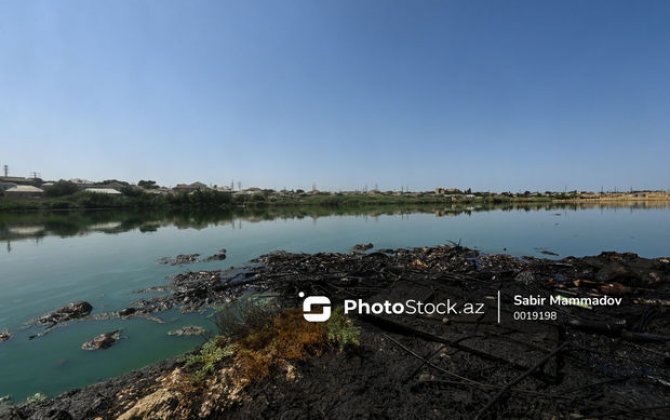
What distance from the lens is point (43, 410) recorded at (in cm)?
578

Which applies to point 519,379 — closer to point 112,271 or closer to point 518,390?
point 518,390

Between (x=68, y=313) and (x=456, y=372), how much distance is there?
565 inches

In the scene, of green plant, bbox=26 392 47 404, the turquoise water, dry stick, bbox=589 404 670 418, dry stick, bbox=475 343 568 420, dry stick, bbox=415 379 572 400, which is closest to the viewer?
dry stick, bbox=589 404 670 418

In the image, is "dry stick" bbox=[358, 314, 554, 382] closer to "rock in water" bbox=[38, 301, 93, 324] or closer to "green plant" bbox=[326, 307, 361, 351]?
"green plant" bbox=[326, 307, 361, 351]

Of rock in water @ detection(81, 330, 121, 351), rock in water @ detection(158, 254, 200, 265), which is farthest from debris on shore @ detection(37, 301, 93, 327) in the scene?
rock in water @ detection(158, 254, 200, 265)

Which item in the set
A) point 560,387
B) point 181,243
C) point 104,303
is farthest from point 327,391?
point 181,243

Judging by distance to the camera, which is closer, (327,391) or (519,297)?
(327,391)

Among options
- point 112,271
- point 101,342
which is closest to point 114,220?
point 112,271

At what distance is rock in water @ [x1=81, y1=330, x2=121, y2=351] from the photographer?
884 cm

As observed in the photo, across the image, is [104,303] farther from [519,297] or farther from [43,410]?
[519,297]

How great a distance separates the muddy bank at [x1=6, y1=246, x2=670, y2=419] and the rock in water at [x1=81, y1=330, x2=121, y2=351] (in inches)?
112

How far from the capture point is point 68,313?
451 inches

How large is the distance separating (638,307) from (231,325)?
475 inches

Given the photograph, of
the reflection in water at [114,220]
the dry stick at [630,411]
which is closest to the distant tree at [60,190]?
the reflection in water at [114,220]
